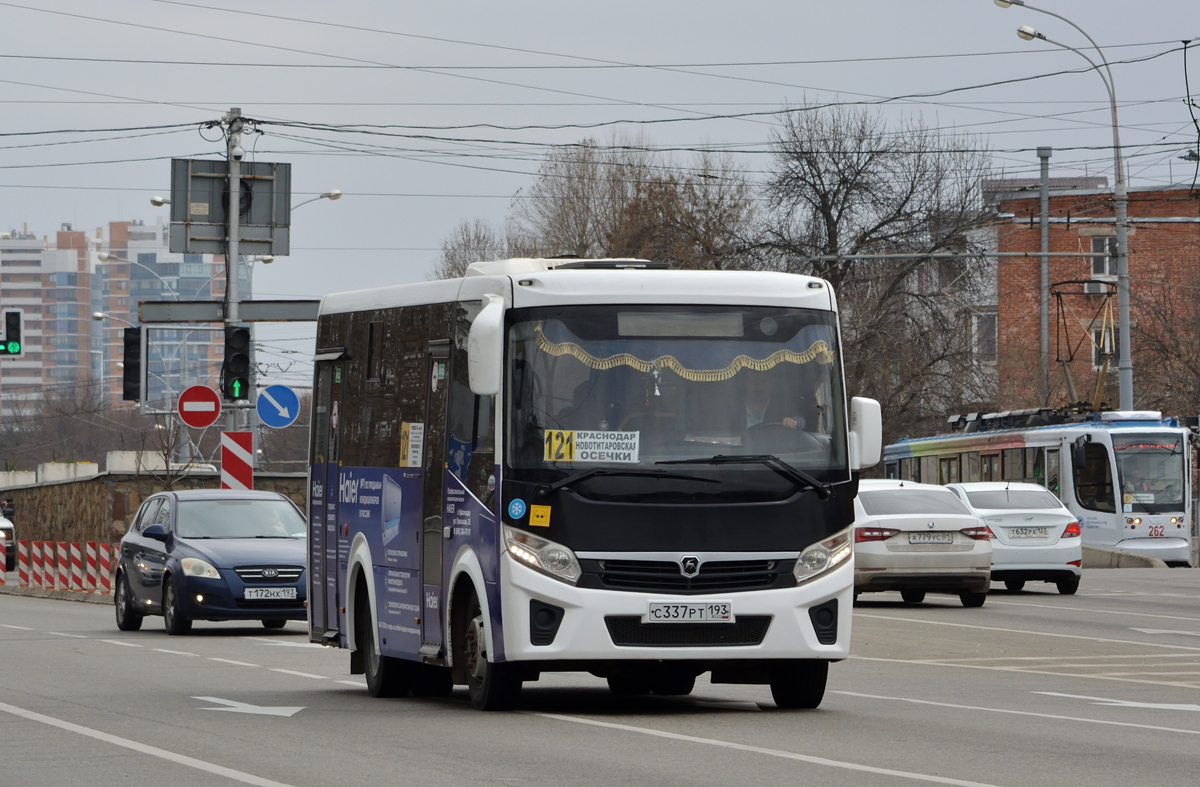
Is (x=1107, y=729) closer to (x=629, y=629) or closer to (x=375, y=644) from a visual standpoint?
(x=629, y=629)

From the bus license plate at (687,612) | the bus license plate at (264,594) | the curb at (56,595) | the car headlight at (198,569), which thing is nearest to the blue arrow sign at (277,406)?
the car headlight at (198,569)

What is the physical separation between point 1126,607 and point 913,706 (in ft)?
44.4

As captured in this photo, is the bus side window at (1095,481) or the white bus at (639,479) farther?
the bus side window at (1095,481)

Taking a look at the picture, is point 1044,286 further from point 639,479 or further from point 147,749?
point 147,749

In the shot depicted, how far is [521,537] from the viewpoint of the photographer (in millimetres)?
11938

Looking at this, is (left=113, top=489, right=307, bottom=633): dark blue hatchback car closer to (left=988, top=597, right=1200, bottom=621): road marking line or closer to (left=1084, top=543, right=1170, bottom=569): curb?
(left=988, top=597, right=1200, bottom=621): road marking line

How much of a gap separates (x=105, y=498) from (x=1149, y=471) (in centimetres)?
2057

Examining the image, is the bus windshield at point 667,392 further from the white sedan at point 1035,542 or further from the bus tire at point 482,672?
the white sedan at point 1035,542

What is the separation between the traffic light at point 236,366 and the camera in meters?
28.3

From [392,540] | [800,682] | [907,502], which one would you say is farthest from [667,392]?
[907,502]

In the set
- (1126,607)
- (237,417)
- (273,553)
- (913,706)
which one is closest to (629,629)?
(913,706)

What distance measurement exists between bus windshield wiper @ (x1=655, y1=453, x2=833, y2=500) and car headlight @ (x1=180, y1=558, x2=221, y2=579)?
1150 centimetres

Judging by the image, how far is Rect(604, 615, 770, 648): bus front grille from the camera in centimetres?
1192

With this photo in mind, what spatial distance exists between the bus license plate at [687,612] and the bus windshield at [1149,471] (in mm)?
30679
